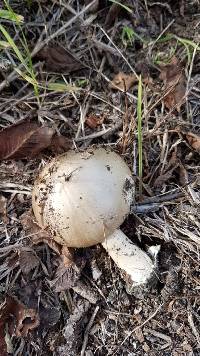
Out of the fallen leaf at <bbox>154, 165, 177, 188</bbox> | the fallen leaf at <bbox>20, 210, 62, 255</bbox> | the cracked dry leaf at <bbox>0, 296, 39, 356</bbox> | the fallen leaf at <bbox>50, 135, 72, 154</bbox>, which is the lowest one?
the cracked dry leaf at <bbox>0, 296, 39, 356</bbox>

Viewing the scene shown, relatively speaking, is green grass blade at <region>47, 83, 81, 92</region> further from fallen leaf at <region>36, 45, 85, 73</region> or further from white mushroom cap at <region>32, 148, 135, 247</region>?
white mushroom cap at <region>32, 148, 135, 247</region>

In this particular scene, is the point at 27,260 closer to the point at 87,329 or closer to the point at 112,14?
the point at 87,329

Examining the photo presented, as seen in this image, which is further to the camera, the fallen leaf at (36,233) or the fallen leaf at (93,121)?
the fallen leaf at (93,121)

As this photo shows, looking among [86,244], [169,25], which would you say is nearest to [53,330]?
[86,244]

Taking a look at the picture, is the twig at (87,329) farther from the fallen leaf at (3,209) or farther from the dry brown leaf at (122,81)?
the dry brown leaf at (122,81)

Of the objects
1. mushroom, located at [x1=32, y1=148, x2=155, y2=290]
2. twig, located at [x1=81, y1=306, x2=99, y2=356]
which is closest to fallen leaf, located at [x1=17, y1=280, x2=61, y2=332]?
twig, located at [x1=81, y1=306, x2=99, y2=356]

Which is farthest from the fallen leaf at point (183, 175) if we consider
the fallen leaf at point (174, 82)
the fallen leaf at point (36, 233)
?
the fallen leaf at point (36, 233)
